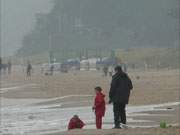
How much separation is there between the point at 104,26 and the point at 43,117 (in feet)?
454

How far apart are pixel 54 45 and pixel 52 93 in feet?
409

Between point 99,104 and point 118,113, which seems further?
point 99,104

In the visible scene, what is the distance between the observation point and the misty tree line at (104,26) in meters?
158

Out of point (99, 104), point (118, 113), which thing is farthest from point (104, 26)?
point (118, 113)

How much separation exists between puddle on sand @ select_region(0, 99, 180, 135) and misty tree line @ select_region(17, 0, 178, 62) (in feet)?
400

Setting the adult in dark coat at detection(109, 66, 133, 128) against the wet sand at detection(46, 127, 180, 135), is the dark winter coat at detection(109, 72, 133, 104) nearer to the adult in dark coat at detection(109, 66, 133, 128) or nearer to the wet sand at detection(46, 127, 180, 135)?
the adult in dark coat at detection(109, 66, 133, 128)

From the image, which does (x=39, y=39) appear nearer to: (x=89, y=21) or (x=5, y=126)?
(x=89, y=21)

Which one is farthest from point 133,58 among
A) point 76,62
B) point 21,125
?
point 21,125

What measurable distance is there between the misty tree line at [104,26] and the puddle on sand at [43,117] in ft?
400

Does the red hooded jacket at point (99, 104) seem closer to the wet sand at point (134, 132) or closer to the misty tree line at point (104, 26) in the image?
the wet sand at point (134, 132)

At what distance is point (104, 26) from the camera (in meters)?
165

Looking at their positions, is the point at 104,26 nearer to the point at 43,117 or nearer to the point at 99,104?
the point at 43,117

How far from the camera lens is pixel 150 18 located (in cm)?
16350

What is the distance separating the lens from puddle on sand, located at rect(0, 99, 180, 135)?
22567mm
